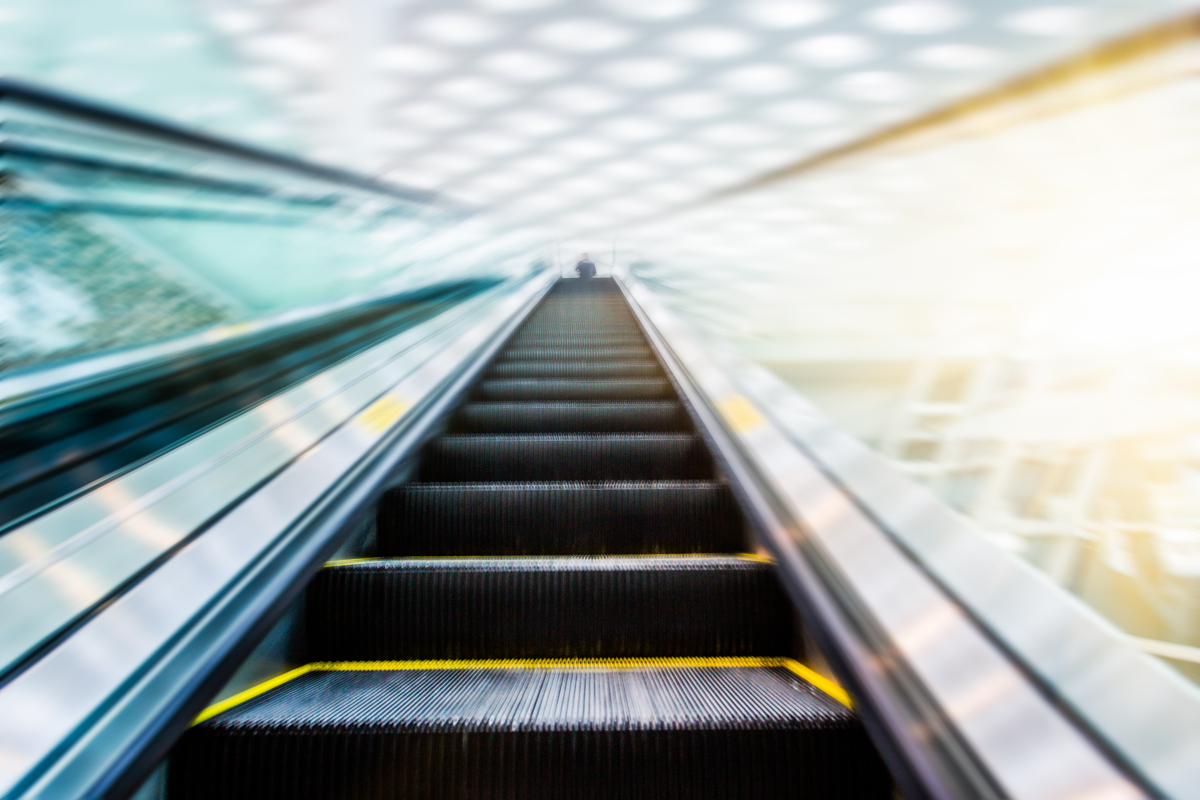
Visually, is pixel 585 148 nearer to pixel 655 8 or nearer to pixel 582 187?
pixel 582 187

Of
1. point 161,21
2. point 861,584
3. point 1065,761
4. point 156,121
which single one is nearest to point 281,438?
point 156,121

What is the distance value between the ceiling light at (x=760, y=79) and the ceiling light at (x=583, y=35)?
222 centimetres

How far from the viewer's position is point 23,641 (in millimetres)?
928

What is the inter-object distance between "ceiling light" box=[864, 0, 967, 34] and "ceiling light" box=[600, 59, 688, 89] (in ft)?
9.92

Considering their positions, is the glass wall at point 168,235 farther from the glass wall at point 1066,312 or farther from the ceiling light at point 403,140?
the ceiling light at point 403,140

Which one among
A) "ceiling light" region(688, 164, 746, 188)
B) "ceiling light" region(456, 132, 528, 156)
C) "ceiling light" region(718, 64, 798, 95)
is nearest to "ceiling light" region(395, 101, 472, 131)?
"ceiling light" region(456, 132, 528, 156)

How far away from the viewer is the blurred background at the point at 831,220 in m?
1.40

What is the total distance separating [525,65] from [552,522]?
34.0ft

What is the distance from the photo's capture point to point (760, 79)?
36.7ft

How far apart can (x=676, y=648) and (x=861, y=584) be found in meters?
0.57

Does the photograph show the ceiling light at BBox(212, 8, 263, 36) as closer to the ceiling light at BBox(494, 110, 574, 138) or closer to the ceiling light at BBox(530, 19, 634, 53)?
the ceiling light at BBox(530, 19, 634, 53)

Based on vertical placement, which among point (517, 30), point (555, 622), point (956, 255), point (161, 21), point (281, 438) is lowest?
point (555, 622)

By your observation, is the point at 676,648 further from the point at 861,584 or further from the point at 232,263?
the point at 232,263

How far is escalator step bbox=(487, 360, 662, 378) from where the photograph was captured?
3.73 meters
